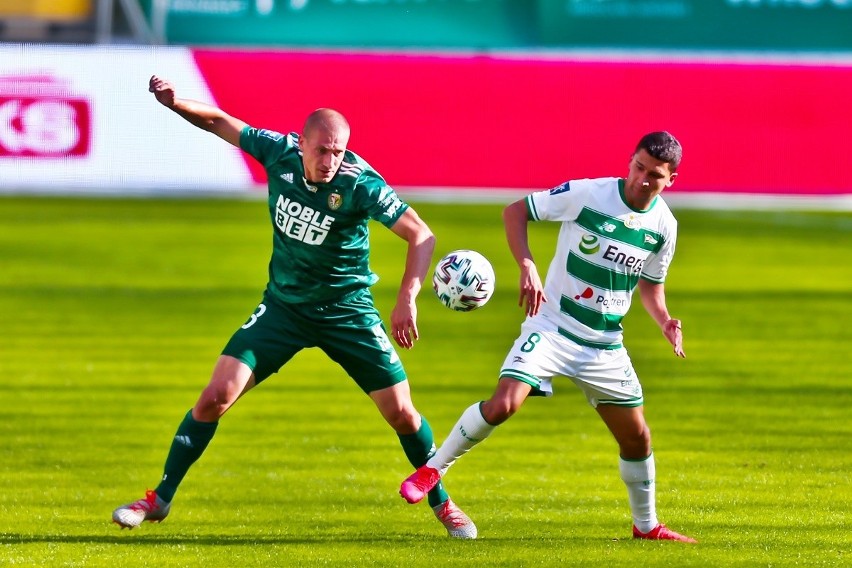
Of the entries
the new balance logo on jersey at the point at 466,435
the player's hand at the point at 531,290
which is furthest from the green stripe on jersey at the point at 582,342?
the new balance logo on jersey at the point at 466,435

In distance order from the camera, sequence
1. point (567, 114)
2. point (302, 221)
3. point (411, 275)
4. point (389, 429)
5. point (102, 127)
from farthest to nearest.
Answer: point (567, 114) → point (102, 127) → point (389, 429) → point (302, 221) → point (411, 275)

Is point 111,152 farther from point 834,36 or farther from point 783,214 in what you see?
point 783,214

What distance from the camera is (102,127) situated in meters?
16.6

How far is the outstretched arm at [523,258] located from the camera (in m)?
6.76

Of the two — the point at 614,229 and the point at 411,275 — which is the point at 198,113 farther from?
the point at 614,229

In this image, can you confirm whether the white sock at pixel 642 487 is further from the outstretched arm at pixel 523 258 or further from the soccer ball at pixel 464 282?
the soccer ball at pixel 464 282

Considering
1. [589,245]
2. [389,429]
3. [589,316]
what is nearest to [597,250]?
[589,245]

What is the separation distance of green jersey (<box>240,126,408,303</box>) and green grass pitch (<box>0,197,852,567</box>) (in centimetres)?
125

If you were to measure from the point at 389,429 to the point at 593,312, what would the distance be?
12.3ft

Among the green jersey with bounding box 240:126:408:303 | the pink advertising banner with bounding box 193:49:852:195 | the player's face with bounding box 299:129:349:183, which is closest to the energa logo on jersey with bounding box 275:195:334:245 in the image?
the green jersey with bounding box 240:126:408:303

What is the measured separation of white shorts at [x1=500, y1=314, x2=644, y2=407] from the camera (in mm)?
7066

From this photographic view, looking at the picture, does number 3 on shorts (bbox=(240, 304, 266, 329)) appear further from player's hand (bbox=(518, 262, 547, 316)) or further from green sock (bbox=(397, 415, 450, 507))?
player's hand (bbox=(518, 262, 547, 316))

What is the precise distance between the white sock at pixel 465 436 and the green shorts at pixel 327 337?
0.43 m

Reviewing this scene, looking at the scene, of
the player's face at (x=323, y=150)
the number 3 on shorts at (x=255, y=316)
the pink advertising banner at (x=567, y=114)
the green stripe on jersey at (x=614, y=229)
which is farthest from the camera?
the pink advertising banner at (x=567, y=114)
